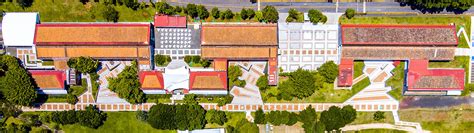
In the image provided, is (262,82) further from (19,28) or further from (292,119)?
(19,28)

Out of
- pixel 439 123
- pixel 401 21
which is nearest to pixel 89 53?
pixel 401 21

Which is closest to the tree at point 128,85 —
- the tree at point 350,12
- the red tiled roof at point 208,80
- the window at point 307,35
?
the red tiled roof at point 208,80

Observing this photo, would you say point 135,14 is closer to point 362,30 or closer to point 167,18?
point 167,18

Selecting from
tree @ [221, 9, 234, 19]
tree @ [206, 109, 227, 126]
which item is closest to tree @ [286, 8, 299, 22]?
tree @ [221, 9, 234, 19]

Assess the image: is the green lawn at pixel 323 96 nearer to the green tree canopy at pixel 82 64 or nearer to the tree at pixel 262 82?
the tree at pixel 262 82

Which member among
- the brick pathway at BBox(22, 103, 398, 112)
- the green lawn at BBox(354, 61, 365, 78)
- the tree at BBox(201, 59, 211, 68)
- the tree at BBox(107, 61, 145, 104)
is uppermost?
the tree at BBox(201, 59, 211, 68)

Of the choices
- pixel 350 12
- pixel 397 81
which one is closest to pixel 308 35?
pixel 350 12

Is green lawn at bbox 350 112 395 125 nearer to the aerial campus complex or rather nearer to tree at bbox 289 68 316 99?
the aerial campus complex
